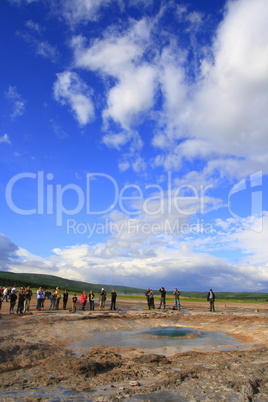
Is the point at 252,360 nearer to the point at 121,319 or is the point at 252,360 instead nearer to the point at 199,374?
the point at 199,374

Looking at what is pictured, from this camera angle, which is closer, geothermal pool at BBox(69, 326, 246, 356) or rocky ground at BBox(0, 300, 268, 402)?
rocky ground at BBox(0, 300, 268, 402)

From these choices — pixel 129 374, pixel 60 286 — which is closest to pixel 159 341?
pixel 129 374

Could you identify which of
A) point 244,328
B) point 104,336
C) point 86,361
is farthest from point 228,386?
point 244,328

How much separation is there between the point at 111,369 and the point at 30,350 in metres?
3.97

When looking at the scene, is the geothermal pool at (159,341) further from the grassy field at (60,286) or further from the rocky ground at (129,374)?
the grassy field at (60,286)

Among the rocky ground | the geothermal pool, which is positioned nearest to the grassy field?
the geothermal pool

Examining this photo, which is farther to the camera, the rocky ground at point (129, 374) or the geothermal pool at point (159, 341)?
the geothermal pool at point (159, 341)

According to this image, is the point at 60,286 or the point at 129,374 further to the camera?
the point at 60,286

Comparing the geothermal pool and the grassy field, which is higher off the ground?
the geothermal pool

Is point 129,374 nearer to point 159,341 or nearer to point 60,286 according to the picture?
point 159,341

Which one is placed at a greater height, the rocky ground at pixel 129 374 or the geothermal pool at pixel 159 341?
the rocky ground at pixel 129 374

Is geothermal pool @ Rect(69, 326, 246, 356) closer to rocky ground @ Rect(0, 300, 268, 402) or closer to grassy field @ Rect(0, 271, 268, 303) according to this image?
rocky ground @ Rect(0, 300, 268, 402)

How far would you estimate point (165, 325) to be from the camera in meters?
22.1

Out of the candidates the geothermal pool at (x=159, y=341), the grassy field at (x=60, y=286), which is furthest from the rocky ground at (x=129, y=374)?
the grassy field at (x=60, y=286)
